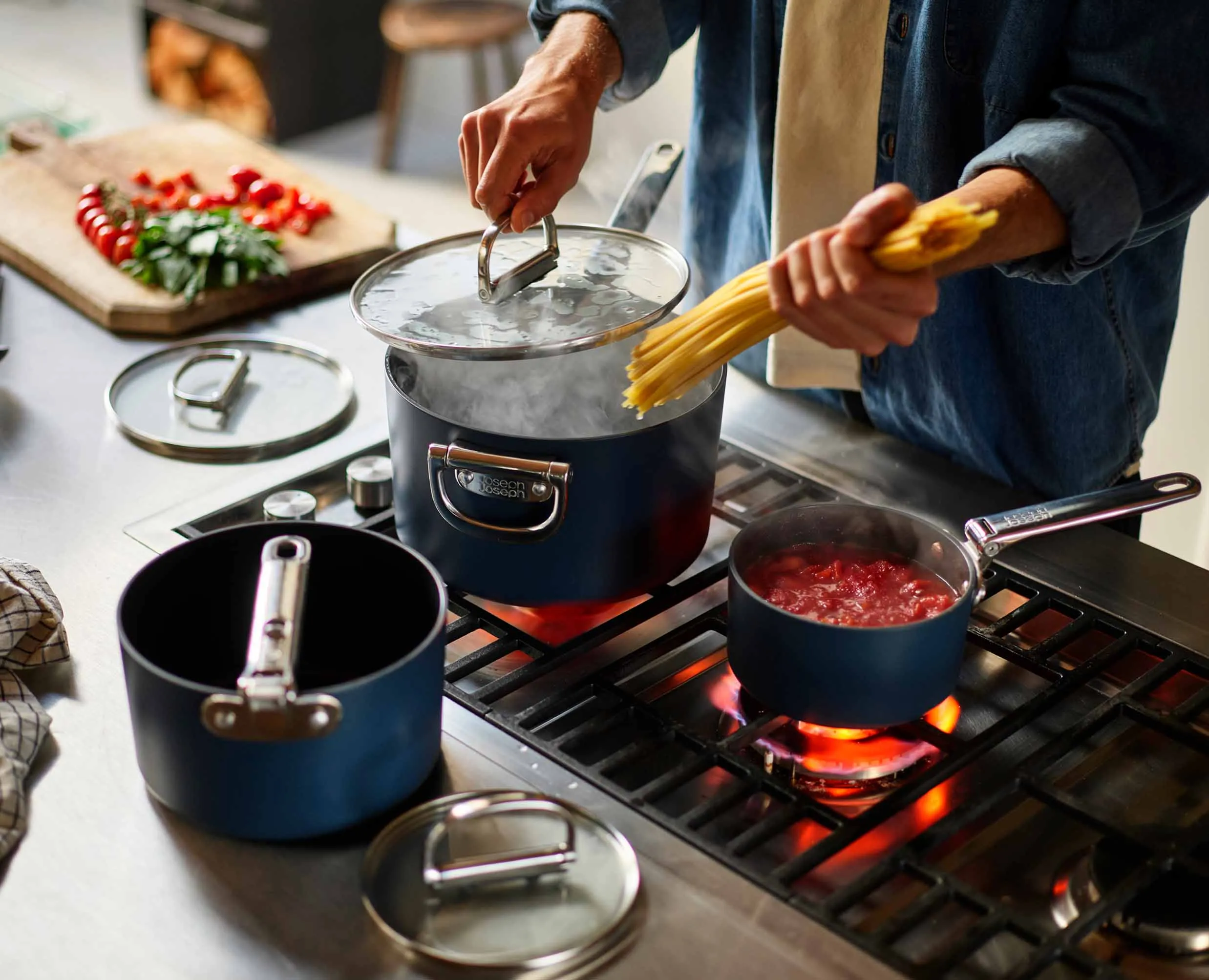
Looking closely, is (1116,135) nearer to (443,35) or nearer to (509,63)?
(443,35)

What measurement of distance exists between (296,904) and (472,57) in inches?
159

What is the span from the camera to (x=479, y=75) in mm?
4551

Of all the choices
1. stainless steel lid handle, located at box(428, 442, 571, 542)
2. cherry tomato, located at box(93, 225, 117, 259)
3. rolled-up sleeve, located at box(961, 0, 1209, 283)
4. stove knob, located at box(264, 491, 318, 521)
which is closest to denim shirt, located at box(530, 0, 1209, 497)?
rolled-up sleeve, located at box(961, 0, 1209, 283)

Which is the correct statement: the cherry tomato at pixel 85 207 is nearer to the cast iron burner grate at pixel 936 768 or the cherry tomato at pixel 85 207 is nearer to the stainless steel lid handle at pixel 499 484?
the cast iron burner grate at pixel 936 768

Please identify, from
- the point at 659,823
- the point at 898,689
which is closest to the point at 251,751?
the point at 659,823

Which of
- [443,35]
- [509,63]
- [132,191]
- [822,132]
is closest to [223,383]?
[132,191]

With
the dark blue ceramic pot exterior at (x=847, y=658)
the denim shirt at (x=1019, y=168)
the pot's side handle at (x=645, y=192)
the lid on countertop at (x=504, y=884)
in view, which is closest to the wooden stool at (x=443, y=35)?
the denim shirt at (x=1019, y=168)

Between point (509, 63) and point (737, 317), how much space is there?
3914mm

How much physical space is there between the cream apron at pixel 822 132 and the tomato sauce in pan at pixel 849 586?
0.41m

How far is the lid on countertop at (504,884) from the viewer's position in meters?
0.85

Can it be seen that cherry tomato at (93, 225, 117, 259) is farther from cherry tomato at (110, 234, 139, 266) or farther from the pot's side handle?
the pot's side handle

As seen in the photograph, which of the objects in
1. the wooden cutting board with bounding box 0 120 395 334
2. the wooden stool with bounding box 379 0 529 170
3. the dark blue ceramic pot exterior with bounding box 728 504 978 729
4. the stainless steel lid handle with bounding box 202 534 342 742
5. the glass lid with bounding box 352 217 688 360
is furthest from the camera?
the wooden stool with bounding box 379 0 529 170

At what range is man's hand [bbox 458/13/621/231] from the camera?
4.17 ft

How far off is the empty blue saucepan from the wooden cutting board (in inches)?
36.5
